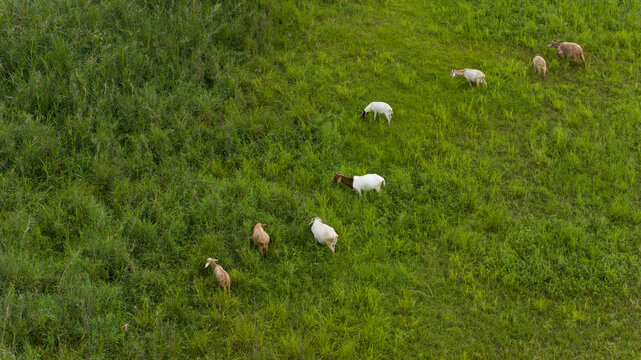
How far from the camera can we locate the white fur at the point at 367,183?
6582mm

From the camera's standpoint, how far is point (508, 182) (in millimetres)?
6969

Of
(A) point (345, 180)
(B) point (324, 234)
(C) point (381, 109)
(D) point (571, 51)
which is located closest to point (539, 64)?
(D) point (571, 51)

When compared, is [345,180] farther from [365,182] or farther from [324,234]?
[324,234]

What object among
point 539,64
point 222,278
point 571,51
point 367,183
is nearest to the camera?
point 222,278

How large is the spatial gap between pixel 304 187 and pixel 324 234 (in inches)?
46.6

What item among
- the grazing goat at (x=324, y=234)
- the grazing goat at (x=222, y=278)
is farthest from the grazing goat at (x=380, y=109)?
the grazing goat at (x=222, y=278)

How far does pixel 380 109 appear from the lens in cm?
785

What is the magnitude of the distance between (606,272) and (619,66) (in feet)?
17.2

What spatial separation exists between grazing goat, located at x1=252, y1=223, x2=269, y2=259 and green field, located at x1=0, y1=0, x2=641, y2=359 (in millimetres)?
94

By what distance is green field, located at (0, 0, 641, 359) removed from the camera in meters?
5.10

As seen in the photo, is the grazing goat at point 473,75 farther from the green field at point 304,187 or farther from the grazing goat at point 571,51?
the grazing goat at point 571,51

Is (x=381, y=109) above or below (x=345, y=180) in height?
above

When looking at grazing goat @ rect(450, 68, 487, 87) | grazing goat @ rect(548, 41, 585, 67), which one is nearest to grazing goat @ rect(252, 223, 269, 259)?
grazing goat @ rect(450, 68, 487, 87)

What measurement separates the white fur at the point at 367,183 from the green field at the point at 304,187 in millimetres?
137
